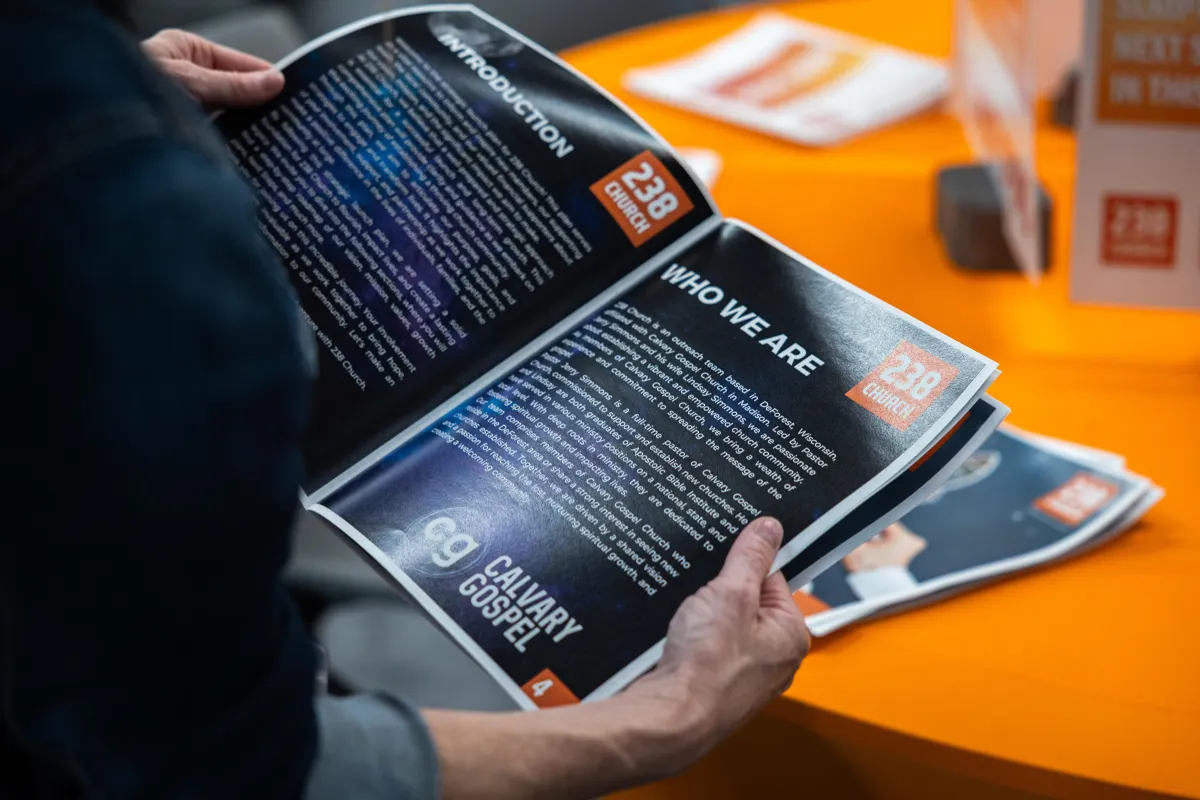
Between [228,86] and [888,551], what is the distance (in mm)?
525

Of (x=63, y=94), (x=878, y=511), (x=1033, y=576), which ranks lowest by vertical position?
(x=1033, y=576)

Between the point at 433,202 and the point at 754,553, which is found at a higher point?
the point at 433,202

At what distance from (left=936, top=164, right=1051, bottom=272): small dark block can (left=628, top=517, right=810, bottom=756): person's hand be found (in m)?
0.55

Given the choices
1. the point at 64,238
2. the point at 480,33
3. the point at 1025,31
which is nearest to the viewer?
the point at 64,238

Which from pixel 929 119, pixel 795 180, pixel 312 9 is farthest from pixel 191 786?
pixel 312 9

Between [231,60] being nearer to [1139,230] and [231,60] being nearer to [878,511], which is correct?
[878,511]

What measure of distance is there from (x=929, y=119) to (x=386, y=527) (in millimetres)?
959

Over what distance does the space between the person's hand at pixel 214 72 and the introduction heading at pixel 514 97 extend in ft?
0.40

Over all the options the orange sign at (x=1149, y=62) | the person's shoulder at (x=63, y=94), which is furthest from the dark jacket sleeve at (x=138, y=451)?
the orange sign at (x=1149, y=62)

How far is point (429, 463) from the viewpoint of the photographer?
625mm

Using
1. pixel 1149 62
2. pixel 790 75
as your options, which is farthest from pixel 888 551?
pixel 790 75

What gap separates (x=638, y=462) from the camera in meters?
0.61

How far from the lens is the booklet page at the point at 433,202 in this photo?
66cm

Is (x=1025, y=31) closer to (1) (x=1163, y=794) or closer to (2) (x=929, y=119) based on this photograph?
(2) (x=929, y=119)
